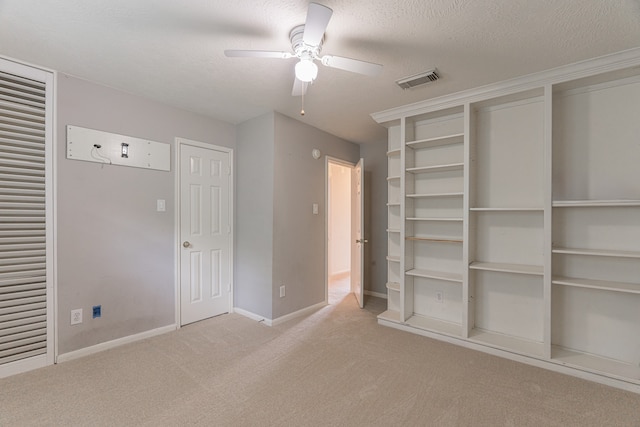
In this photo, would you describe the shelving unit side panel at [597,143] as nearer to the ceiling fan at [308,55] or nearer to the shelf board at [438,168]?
the shelf board at [438,168]

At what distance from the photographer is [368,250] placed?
454 centimetres

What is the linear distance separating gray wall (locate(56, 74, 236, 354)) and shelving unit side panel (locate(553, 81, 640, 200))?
148 inches

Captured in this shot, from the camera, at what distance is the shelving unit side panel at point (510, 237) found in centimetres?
261

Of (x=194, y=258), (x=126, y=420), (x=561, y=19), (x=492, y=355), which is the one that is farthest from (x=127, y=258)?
(x=561, y=19)

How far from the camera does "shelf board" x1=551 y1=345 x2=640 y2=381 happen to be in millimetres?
2102

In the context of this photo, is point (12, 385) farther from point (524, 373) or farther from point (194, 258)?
point (524, 373)

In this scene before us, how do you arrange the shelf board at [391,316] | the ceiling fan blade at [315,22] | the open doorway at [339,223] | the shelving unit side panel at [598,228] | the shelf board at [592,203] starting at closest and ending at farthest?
1. the ceiling fan blade at [315,22]
2. the shelf board at [592,203]
3. the shelving unit side panel at [598,228]
4. the shelf board at [391,316]
5. the open doorway at [339,223]

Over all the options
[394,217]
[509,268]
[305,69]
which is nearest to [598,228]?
[509,268]

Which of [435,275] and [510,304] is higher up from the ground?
[435,275]

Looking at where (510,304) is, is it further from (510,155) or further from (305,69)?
(305,69)

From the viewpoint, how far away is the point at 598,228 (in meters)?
2.35

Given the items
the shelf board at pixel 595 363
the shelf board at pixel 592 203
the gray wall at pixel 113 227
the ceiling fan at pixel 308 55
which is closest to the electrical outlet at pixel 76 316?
the gray wall at pixel 113 227

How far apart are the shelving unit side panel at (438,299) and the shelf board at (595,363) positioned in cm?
84

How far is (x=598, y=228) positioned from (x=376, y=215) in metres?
2.56
